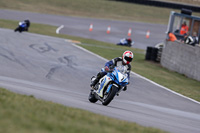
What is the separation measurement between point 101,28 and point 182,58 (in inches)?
781

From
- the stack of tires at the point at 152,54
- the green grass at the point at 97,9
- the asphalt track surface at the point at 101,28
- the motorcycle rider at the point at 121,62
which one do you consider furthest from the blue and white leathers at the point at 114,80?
the green grass at the point at 97,9

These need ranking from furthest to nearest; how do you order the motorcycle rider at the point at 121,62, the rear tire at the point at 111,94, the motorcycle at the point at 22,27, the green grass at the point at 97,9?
the green grass at the point at 97,9 → the motorcycle at the point at 22,27 → the motorcycle rider at the point at 121,62 → the rear tire at the point at 111,94

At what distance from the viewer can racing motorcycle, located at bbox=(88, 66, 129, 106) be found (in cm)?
921

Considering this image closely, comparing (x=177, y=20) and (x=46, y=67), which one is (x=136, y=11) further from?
(x=46, y=67)

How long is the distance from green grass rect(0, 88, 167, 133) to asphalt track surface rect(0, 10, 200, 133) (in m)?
1.51

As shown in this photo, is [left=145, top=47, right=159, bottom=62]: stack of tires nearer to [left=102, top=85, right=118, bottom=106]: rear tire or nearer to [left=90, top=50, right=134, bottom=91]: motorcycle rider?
[left=90, top=50, right=134, bottom=91]: motorcycle rider

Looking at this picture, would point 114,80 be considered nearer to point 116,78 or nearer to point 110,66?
point 116,78

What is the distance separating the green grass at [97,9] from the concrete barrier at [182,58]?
2689 centimetres

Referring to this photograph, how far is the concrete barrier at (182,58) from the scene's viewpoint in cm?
1827

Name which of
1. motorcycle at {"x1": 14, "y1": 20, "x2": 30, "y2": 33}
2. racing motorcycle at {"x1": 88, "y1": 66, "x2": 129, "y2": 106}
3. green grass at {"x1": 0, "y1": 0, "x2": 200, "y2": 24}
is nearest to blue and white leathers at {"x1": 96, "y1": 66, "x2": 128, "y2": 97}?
racing motorcycle at {"x1": 88, "y1": 66, "x2": 129, "y2": 106}

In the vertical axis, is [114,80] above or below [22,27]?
above

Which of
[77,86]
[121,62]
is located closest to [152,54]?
[77,86]

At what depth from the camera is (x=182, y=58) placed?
64.7 feet

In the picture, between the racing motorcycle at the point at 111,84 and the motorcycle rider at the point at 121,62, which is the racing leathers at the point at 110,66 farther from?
the racing motorcycle at the point at 111,84
